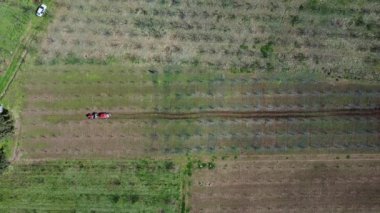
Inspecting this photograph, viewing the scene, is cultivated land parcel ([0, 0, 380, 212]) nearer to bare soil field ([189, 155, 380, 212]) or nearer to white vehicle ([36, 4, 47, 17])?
bare soil field ([189, 155, 380, 212])

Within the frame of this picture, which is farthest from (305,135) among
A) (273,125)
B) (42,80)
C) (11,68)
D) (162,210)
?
(11,68)

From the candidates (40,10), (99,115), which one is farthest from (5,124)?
(40,10)

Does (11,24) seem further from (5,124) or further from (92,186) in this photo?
(92,186)

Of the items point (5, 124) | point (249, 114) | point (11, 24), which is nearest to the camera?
point (5, 124)

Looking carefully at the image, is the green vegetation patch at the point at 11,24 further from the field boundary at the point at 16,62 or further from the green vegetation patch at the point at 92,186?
the green vegetation patch at the point at 92,186

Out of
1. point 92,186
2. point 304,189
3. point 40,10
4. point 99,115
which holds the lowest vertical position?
point 92,186

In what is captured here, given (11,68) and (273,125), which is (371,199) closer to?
(273,125)
